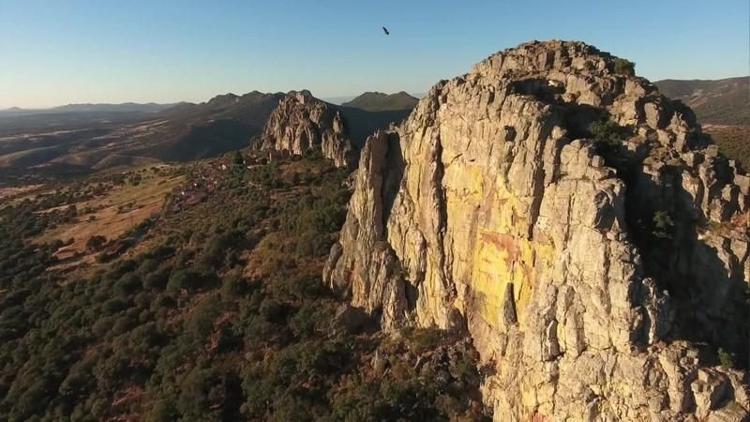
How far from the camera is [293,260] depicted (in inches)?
→ 2343

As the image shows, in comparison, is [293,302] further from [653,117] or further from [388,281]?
[653,117]

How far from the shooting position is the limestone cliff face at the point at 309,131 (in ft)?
298

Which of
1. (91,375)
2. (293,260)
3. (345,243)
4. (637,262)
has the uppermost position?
(637,262)

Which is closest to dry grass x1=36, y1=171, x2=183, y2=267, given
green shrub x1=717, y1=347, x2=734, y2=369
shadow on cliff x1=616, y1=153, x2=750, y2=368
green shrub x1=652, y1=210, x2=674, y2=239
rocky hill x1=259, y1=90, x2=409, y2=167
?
rocky hill x1=259, y1=90, x2=409, y2=167

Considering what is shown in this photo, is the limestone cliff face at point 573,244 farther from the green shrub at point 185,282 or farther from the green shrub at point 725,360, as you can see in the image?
the green shrub at point 185,282

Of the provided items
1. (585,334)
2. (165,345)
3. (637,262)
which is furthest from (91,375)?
(637,262)

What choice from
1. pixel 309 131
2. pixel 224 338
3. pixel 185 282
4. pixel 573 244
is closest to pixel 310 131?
pixel 309 131

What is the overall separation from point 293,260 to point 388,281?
1655cm

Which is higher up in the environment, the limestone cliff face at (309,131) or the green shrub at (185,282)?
the limestone cliff face at (309,131)

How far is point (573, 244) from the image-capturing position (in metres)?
30.0

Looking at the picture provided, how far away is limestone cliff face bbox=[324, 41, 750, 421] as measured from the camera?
27203 mm

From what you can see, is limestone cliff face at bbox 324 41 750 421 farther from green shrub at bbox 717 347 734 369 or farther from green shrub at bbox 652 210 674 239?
green shrub at bbox 717 347 734 369

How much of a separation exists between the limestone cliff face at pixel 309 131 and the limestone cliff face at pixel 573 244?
4400cm

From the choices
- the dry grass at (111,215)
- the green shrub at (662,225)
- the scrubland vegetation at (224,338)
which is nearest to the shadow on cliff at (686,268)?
the green shrub at (662,225)
